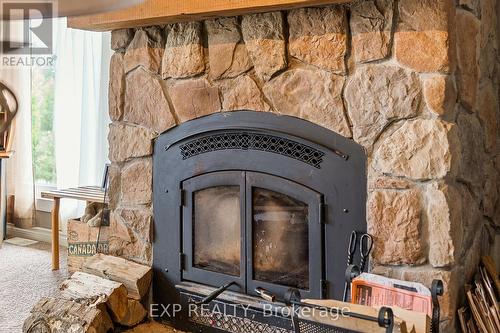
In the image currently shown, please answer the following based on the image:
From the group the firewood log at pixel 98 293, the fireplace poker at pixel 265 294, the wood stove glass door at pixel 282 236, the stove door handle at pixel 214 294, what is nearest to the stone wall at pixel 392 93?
the wood stove glass door at pixel 282 236

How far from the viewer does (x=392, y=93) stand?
1739 millimetres

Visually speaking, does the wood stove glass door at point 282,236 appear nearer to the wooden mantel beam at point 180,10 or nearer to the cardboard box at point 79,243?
the wooden mantel beam at point 180,10

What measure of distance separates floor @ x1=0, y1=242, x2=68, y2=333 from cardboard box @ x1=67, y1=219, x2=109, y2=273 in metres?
0.20

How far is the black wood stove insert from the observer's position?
1870 millimetres

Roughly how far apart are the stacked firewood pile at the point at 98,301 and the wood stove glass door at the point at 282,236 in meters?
0.51

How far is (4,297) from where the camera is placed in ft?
9.12

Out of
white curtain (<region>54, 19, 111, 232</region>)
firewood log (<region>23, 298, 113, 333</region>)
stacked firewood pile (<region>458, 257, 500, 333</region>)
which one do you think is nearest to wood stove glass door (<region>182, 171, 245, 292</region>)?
firewood log (<region>23, 298, 113, 333</region>)

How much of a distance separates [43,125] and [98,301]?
92.3 inches

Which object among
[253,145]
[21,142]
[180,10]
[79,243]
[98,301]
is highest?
[180,10]

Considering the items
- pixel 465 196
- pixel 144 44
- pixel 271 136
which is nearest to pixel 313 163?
pixel 271 136

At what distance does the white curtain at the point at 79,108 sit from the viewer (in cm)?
355

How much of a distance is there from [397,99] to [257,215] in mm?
699

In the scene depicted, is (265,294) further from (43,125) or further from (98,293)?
(43,125)

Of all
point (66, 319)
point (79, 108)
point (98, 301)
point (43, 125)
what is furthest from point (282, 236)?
point (43, 125)
